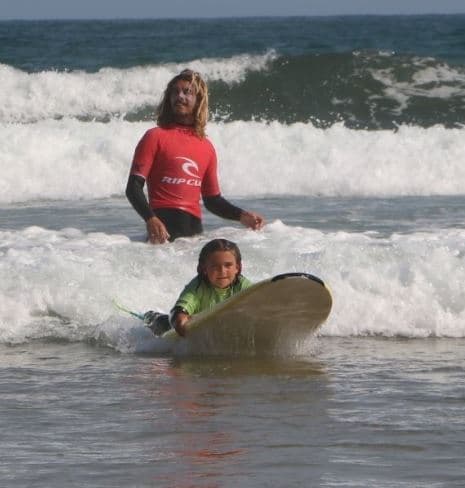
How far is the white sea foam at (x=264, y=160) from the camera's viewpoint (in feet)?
46.5

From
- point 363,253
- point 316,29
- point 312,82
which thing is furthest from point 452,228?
point 316,29

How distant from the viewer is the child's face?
655cm

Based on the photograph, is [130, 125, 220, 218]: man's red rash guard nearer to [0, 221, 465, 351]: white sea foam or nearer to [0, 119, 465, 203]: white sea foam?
[0, 221, 465, 351]: white sea foam

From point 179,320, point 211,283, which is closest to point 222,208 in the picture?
point 211,283

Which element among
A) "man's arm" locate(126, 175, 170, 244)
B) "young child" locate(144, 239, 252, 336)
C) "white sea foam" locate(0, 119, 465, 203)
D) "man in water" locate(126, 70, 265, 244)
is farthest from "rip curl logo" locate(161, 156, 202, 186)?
"white sea foam" locate(0, 119, 465, 203)

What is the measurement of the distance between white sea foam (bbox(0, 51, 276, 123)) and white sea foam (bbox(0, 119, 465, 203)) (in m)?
3.84

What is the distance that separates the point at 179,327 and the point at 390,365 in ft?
3.60

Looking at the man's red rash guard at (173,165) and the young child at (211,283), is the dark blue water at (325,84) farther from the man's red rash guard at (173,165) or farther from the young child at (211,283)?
the young child at (211,283)

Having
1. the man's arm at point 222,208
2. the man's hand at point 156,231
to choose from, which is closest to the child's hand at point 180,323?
the man's hand at point 156,231

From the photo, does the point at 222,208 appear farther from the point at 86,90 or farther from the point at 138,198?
the point at 86,90

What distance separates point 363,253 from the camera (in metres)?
8.39

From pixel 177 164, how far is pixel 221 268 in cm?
118

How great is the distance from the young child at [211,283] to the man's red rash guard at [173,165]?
1.02 meters

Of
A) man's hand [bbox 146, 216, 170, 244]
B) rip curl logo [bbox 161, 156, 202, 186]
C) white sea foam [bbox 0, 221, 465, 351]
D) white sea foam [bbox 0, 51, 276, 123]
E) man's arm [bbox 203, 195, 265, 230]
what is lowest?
white sea foam [bbox 0, 221, 465, 351]
